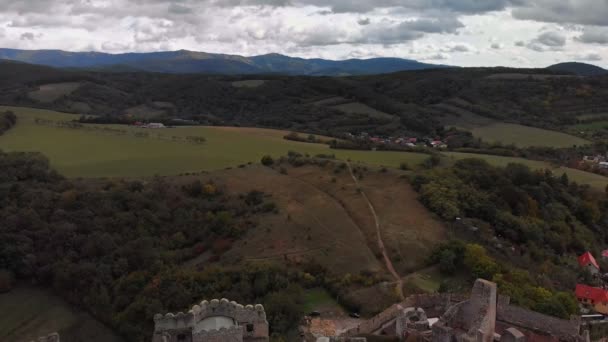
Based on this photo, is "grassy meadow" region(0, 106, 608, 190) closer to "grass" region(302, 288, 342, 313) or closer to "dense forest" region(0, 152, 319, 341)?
"dense forest" region(0, 152, 319, 341)

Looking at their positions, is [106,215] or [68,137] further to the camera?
[68,137]

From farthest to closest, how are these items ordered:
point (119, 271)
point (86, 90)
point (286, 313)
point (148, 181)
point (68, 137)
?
1. point (86, 90)
2. point (68, 137)
3. point (148, 181)
4. point (119, 271)
5. point (286, 313)

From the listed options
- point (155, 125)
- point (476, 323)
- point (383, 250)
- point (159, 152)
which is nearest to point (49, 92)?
point (155, 125)

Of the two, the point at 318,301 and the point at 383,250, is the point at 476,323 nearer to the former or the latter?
the point at 318,301

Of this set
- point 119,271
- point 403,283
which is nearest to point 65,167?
point 119,271

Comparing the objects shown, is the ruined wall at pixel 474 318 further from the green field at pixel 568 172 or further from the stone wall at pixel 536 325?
the green field at pixel 568 172

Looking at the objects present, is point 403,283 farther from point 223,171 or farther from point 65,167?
point 65,167
